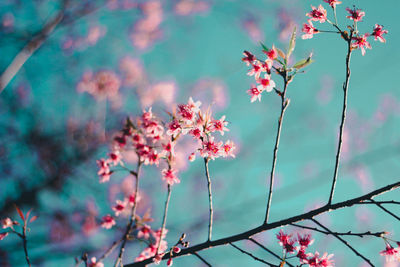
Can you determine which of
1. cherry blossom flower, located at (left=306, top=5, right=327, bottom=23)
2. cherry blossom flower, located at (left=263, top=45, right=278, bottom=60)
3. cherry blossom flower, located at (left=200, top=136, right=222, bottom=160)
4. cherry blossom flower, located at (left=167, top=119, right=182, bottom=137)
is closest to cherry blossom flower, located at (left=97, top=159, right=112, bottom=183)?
cherry blossom flower, located at (left=167, top=119, right=182, bottom=137)

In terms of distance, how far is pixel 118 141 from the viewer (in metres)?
2.88

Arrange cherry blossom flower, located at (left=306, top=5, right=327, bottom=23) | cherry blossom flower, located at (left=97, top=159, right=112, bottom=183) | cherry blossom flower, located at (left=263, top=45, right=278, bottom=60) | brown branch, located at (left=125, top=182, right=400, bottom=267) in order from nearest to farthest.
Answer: brown branch, located at (left=125, top=182, right=400, bottom=267) < cherry blossom flower, located at (left=263, top=45, right=278, bottom=60) < cherry blossom flower, located at (left=306, top=5, right=327, bottom=23) < cherry blossom flower, located at (left=97, top=159, right=112, bottom=183)

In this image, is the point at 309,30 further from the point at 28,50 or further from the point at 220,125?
the point at 28,50

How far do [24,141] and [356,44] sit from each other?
7.90 metres

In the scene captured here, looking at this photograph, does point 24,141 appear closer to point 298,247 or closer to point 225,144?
point 225,144

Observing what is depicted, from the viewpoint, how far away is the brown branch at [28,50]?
15.9ft

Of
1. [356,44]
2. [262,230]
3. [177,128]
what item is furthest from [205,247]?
[356,44]

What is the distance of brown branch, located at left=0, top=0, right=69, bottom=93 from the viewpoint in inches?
190

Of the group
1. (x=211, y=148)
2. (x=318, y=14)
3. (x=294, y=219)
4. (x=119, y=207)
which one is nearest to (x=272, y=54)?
(x=318, y=14)

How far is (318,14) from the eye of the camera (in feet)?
7.48

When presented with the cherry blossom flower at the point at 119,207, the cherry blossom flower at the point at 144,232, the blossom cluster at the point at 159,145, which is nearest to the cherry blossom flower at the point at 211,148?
the blossom cluster at the point at 159,145

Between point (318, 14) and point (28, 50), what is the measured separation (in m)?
5.10

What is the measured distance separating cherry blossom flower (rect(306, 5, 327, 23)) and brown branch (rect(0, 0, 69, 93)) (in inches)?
193

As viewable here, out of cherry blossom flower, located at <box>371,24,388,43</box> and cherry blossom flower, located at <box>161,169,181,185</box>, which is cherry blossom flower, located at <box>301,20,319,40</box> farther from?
cherry blossom flower, located at <box>161,169,181,185</box>
